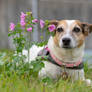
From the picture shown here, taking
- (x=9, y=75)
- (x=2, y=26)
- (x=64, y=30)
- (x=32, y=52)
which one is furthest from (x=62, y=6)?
(x=9, y=75)

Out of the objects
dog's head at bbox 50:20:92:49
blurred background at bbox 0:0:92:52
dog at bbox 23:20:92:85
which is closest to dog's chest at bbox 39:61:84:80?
dog at bbox 23:20:92:85

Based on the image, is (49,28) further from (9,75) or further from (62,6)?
(62,6)

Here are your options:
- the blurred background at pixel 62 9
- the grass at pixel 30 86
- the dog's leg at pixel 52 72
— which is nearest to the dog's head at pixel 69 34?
the dog's leg at pixel 52 72

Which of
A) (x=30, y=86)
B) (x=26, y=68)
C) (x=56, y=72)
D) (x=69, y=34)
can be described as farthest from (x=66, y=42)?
(x=30, y=86)

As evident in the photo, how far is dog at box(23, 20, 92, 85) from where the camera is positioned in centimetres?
514

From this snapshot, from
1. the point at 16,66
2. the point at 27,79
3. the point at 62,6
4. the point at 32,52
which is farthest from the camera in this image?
the point at 62,6

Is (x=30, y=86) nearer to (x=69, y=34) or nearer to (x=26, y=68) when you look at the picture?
(x=26, y=68)

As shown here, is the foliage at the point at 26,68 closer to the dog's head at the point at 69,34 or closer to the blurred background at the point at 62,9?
the dog's head at the point at 69,34

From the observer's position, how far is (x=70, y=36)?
204 inches

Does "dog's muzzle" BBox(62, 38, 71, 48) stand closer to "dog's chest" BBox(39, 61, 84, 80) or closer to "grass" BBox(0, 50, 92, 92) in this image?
"dog's chest" BBox(39, 61, 84, 80)

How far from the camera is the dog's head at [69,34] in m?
5.11

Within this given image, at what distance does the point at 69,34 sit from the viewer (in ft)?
17.1

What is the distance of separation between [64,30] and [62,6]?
5498 mm

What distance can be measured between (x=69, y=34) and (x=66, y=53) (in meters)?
0.30
